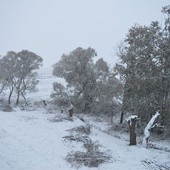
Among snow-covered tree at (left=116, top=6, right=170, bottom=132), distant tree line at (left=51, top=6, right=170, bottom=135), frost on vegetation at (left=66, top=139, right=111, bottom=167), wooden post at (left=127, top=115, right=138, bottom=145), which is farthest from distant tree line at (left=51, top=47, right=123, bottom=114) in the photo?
frost on vegetation at (left=66, top=139, right=111, bottom=167)

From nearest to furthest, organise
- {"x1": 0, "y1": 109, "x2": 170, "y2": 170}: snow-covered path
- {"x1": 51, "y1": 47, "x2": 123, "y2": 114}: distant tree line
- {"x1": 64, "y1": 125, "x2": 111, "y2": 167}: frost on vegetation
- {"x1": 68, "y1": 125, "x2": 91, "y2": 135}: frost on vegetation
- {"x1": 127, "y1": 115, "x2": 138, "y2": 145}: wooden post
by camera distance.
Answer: {"x1": 0, "y1": 109, "x2": 170, "y2": 170}: snow-covered path → {"x1": 64, "y1": 125, "x2": 111, "y2": 167}: frost on vegetation → {"x1": 127, "y1": 115, "x2": 138, "y2": 145}: wooden post → {"x1": 68, "y1": 125, "x2": 91, "y2": 135}: frost on vegetation → {"x1": 51, "y1": 47, "x2": 123, "y2": 114}: distant tree line

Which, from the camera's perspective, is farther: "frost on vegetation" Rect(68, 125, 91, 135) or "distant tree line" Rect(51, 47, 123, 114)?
"distant tree line" Rect(51, 47, 123, 114)

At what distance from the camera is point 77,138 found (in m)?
23.4

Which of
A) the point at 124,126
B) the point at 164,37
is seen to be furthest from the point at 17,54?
the point at 164,37

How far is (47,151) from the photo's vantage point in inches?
778

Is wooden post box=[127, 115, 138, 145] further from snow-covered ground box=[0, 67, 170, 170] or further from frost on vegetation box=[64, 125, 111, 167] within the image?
frost on vegetation box=[64, 125, 111, 167]

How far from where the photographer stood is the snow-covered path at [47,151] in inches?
669

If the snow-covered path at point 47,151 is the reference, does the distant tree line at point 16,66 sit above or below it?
above

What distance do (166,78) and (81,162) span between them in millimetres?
14156

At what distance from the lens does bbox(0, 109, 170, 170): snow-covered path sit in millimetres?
16984

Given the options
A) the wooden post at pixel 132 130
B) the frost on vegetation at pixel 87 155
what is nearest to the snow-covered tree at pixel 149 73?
the wooden post at pixel 132 130

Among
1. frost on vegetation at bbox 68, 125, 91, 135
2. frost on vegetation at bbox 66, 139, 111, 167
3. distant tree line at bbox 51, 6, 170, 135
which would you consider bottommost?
frost on vegetation at bbox 66, 139, 111, 167

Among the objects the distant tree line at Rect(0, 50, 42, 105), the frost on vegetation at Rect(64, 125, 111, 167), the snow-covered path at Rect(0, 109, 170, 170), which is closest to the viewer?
the snow-covered path at Rect(0, 109, 170, 170)

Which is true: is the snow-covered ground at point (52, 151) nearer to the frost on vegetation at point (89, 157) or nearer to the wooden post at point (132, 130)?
the frost on vegetation at point (89, 157)
